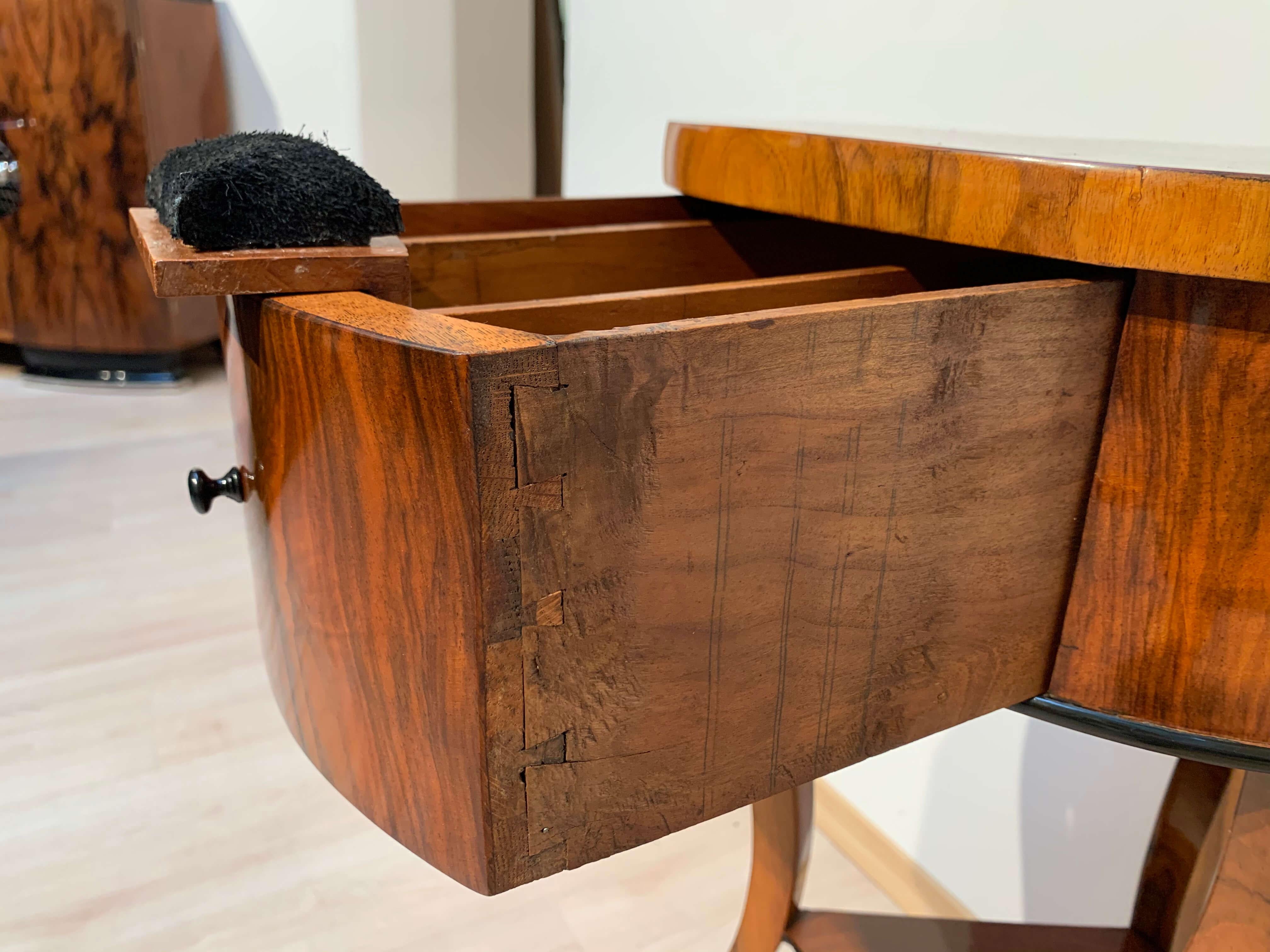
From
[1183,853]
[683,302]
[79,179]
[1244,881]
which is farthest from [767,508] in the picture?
[79,179]

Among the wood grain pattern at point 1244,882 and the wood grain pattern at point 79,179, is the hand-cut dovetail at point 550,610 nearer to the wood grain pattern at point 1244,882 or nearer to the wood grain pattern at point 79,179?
the wood grain pattern at point 1244,882

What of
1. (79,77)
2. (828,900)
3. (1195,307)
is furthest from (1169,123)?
(79,77)

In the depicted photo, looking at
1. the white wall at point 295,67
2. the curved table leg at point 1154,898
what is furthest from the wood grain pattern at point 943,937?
the white wall at point 295,67

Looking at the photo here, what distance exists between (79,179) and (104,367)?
485mm

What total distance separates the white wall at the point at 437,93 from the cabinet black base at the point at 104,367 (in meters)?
0.95

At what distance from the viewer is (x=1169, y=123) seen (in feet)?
2.47

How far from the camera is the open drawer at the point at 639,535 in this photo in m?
0.32

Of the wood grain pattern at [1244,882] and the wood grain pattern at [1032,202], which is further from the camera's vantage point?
the wood grain pattern at [1244,882]

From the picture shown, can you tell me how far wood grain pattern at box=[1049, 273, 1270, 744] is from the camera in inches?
15.8

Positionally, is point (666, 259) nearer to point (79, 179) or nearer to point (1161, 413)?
point (1161, 413)

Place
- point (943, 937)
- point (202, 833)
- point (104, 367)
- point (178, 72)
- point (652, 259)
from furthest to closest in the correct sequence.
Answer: point (104, 367) < point (178, 72) < point (202, 833) < point (943, 937) < point (652, 259)

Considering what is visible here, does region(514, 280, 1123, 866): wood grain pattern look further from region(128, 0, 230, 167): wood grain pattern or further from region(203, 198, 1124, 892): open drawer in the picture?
region(128, 0, 230, 167): wood grain pattern

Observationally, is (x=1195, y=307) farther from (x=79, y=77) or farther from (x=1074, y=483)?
(x=79, y=77)

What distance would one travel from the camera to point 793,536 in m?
0.38
